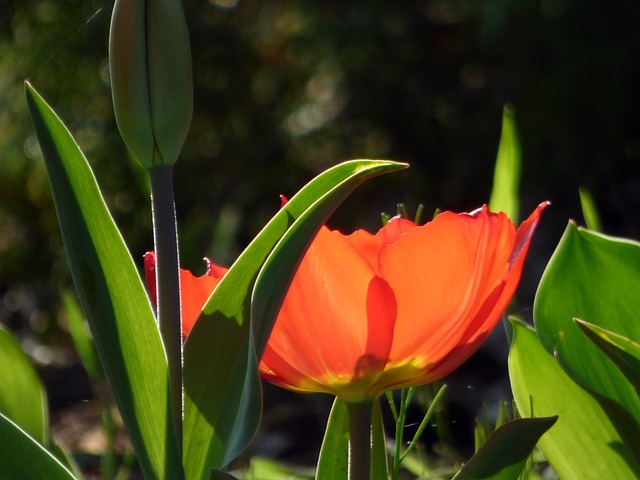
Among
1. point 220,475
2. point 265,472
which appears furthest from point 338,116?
point 220,475

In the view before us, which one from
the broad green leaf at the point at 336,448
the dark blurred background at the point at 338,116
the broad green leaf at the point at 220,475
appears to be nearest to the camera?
the broad green leaf at the point at 220,475

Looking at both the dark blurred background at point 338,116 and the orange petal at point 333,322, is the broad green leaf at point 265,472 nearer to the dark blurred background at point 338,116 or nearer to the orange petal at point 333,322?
the orange petal at point 333,322

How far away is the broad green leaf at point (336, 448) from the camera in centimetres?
40

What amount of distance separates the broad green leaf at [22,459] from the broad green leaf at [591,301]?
0.58 ft

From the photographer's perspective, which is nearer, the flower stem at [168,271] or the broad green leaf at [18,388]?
the flower stem at [168,271]

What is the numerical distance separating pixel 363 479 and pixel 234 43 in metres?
1.87

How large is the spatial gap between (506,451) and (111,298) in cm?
14

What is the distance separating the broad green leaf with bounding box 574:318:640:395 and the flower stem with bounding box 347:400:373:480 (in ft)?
0.28

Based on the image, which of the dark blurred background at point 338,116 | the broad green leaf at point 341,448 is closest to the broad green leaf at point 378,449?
the broad green leaf at point 341,448

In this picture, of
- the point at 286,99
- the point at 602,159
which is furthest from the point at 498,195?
the point at 286,99

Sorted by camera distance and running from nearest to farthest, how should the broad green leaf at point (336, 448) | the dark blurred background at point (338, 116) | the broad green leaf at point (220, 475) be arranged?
the broad green leaf at point (220, 475) < the broad green leaf at point (336, 448) < the dark blurred background at point (338, 116)

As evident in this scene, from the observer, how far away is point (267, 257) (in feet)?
1.08

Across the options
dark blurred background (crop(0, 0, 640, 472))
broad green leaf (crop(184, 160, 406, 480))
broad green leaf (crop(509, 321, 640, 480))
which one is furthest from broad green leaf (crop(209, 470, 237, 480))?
dark blurred background (crop(0, 0, 640, 472))

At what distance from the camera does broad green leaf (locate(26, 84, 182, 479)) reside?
321mm
